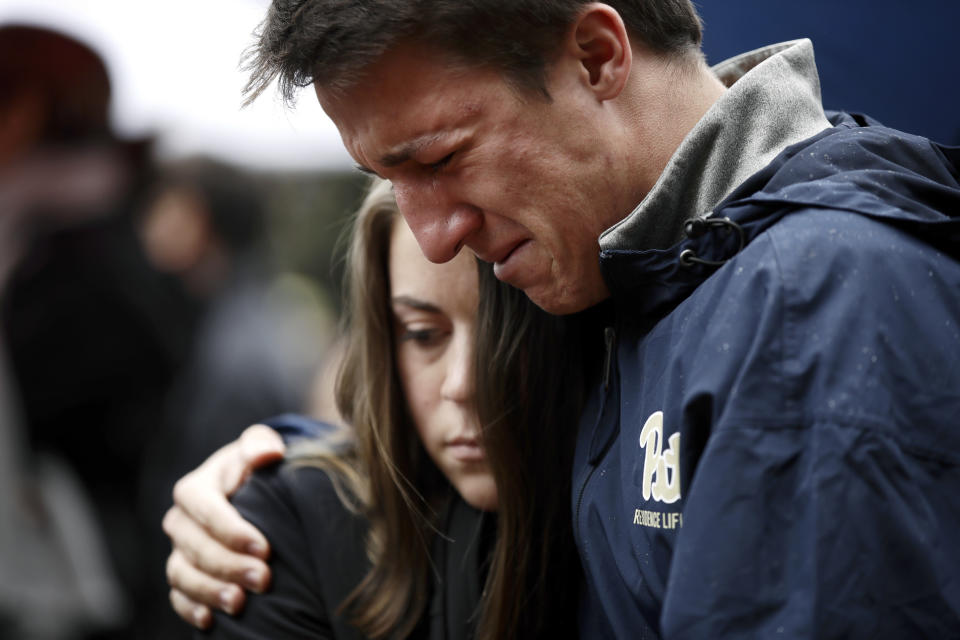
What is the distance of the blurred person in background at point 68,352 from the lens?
304cm

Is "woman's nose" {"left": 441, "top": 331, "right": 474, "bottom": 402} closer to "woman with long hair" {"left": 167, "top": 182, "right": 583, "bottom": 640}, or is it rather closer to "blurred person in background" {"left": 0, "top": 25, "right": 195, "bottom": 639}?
"woman with long hair" {"left": 167, "top": 182, "right": 583, "bottom": 640}

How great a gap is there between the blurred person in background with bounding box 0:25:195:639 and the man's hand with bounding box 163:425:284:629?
1.09 meters

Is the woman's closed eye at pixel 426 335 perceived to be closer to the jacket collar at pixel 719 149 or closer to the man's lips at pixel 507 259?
the man's lips at pixel 507 259

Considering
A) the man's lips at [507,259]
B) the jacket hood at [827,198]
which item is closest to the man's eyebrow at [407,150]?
the man's lips at [507,259]

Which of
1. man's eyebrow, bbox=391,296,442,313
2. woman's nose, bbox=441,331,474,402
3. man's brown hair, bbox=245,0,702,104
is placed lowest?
woman's nose, bbox=441,331,474,402

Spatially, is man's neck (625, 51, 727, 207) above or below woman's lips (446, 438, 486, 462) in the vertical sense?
above

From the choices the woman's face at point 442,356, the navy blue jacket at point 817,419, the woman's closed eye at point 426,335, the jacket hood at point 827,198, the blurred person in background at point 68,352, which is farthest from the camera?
the blurred person in background at point 68,352

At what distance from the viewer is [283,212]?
869 centimetres

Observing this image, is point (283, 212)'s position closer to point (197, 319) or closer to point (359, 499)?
point (197, 319)

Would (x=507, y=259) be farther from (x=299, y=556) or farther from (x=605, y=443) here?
(x=299, y=556)

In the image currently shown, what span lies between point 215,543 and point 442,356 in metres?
0.61

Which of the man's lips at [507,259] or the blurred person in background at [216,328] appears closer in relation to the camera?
the man's lips at [507,259]

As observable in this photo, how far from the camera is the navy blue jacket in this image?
3.28 ft

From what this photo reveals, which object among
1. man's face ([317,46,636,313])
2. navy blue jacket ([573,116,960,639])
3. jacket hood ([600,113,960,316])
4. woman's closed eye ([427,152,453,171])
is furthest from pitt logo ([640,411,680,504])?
woman's closed eye ([427,152,453,171])
